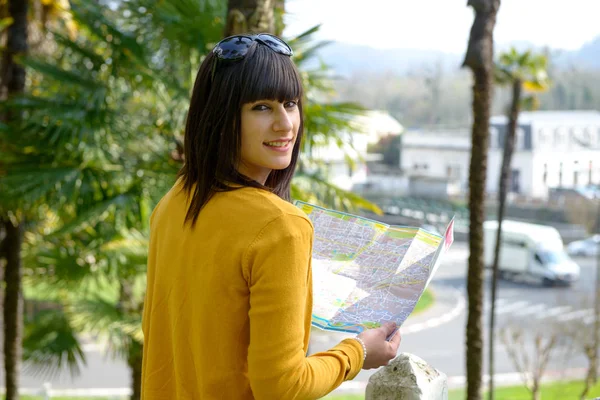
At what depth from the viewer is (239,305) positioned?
1238 millimetres

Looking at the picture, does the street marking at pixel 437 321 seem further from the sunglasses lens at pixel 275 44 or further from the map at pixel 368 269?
the sunglasses lens at pixel 275 44

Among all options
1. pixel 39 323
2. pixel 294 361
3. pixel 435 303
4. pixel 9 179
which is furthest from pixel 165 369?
pixel 435 303

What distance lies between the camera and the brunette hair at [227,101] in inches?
50.7

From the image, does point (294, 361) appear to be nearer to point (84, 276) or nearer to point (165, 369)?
point (165, 369)

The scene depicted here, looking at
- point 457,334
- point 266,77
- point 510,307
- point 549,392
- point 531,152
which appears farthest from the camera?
point 531,152

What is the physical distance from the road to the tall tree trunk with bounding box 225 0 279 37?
945cm

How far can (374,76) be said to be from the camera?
73.4 m

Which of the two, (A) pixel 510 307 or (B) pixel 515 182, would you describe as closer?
(A) pixel 510 307

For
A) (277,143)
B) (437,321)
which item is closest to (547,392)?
(437,321)

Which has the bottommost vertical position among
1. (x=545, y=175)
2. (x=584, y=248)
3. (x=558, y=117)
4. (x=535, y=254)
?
(x=584, y=248)

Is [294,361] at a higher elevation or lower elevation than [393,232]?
lower

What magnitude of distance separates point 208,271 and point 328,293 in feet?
1.13

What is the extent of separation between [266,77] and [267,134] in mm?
97

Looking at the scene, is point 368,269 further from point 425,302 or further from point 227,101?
point 425,302
